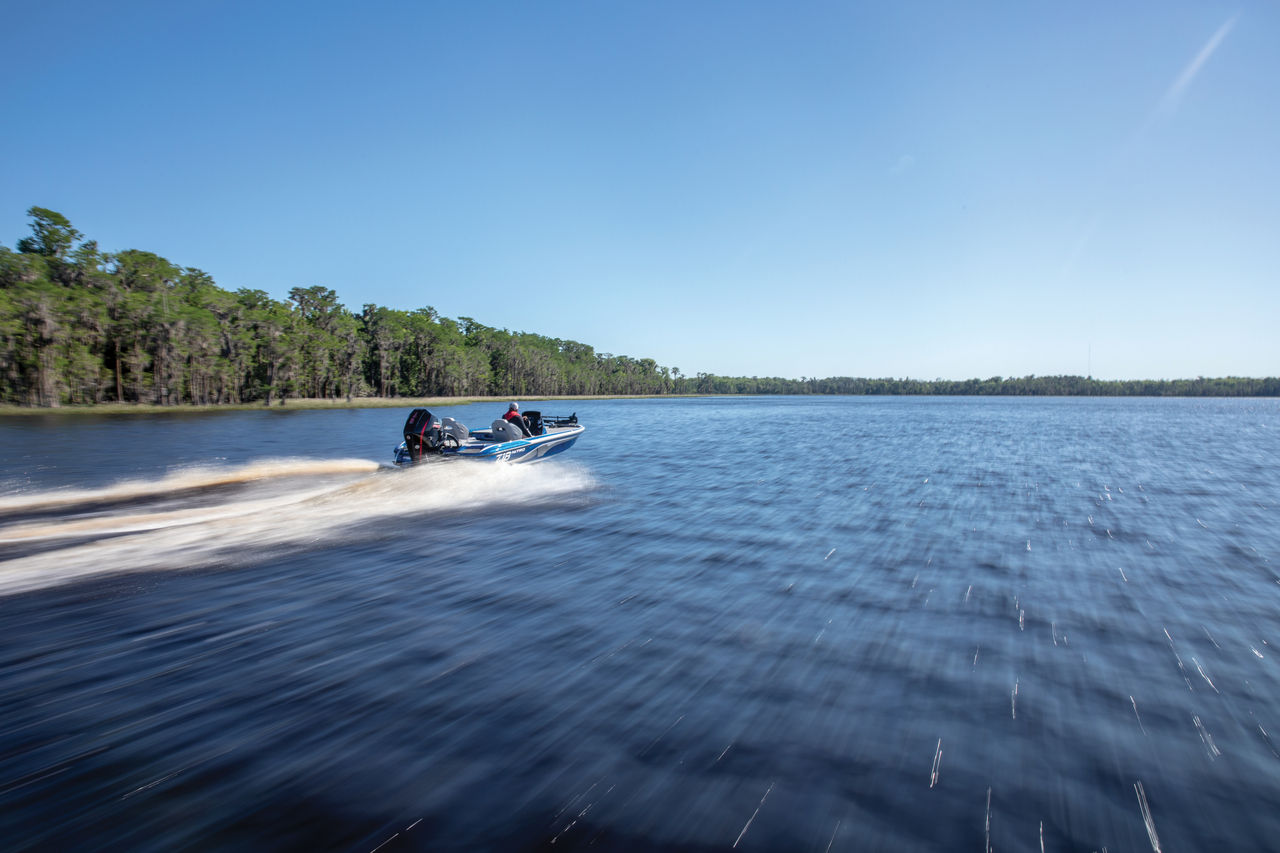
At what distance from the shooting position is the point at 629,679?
5727 mm

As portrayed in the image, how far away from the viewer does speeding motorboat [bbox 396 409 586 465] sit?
1848 centimetres

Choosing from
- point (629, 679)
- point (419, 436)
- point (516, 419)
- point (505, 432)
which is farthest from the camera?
point (516, 419)

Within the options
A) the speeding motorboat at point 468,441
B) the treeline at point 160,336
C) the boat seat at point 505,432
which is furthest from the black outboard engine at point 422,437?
the treeline at point 160,336

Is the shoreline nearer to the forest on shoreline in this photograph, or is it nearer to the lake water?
the forest on shoreline

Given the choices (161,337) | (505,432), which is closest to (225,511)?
(505,432)

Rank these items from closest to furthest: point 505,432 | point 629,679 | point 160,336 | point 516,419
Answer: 1. point 629,679
2. point 505,432
3. point 516,419
4. point 160,336

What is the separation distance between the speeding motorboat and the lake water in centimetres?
483

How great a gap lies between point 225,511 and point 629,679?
35.9 ft

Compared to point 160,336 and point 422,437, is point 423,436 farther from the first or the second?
point 160,336

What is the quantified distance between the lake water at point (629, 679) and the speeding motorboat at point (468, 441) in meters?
4.83

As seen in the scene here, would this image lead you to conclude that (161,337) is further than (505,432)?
Yes

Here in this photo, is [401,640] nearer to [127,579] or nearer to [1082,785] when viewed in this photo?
[127,579]

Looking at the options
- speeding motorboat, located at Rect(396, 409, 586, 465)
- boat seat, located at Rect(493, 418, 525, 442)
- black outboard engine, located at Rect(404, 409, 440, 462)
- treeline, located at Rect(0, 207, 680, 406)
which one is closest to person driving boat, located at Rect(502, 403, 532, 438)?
speeding motorboat, located at Rect(396, 409, 586, 465)

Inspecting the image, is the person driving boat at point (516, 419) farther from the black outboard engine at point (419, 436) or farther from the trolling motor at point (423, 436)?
the black outboard engine at point (419, 436)
